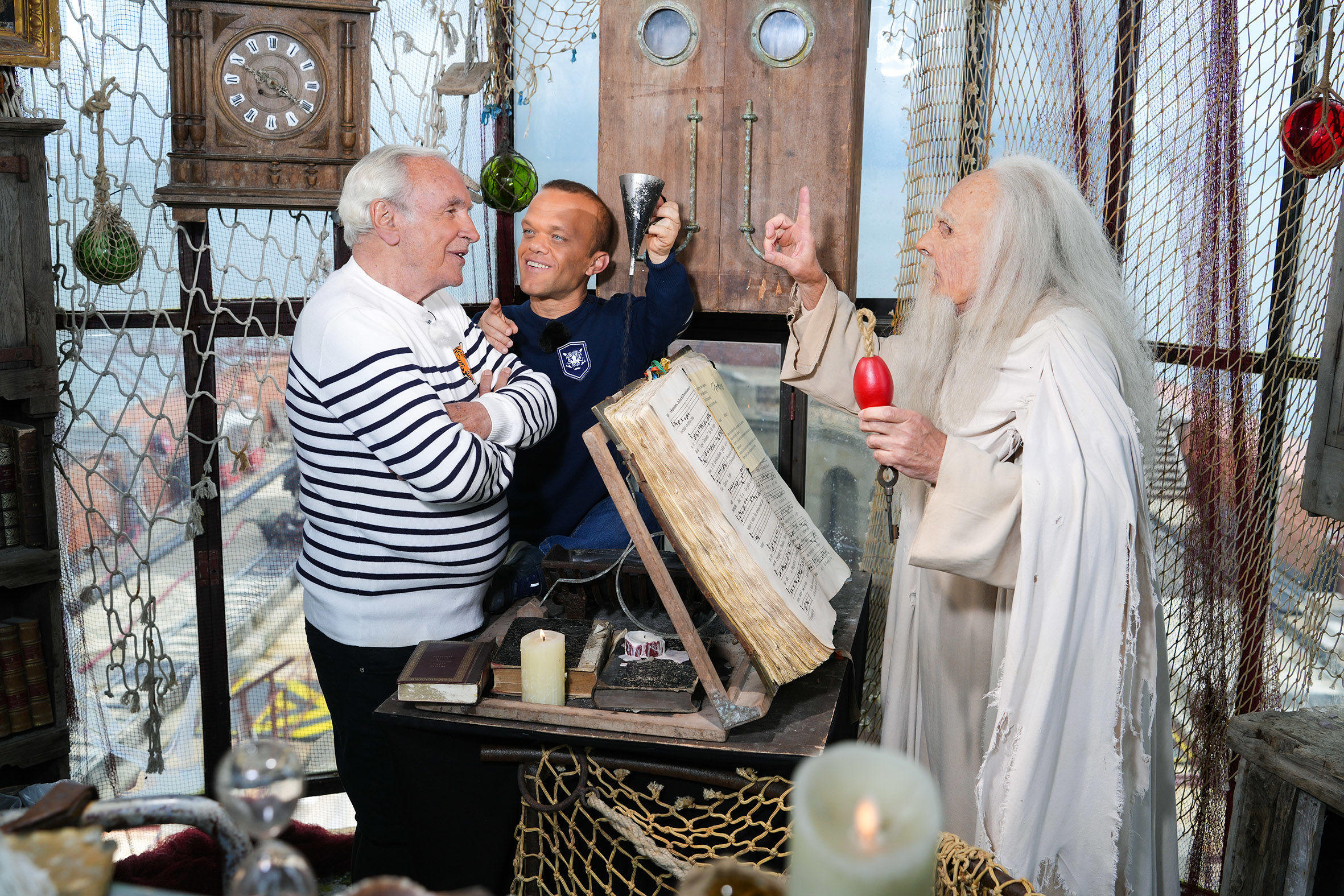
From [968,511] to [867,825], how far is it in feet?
5.07

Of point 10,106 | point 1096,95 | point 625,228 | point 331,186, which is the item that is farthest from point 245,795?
point 1096,95

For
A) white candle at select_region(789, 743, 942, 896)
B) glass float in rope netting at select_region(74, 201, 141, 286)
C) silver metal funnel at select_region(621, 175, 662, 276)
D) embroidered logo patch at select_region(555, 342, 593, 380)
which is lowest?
white candle at select_region(789, 743, 942, 896)

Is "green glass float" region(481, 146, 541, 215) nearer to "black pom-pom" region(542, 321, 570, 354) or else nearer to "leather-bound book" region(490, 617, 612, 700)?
"black pom-pom" region(542, 321, 570, 354)

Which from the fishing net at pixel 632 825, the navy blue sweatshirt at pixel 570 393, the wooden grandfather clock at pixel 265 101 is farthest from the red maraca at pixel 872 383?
the wooden grandfather clock at pixel 265 101

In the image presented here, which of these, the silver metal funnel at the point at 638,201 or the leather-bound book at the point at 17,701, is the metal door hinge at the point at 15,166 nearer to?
the leather-bound book at the point at 17,701

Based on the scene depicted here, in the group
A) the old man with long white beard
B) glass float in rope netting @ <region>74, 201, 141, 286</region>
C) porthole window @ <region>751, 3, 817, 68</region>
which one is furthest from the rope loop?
glass float in rope netting @ <region>74, 201, 141, 286</region>

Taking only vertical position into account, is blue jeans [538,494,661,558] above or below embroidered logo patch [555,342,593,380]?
below

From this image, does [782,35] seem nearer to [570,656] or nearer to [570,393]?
[570,393]

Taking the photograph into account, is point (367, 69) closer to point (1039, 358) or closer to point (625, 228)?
point (625, 228)

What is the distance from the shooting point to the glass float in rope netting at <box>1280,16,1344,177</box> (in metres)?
2.49

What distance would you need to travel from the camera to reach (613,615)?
261 cm

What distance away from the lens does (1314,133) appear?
251 cm

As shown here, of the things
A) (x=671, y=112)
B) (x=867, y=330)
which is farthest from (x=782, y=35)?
(x=867, y=330)

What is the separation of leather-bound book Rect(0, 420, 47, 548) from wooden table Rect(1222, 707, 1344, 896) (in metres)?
3.28
